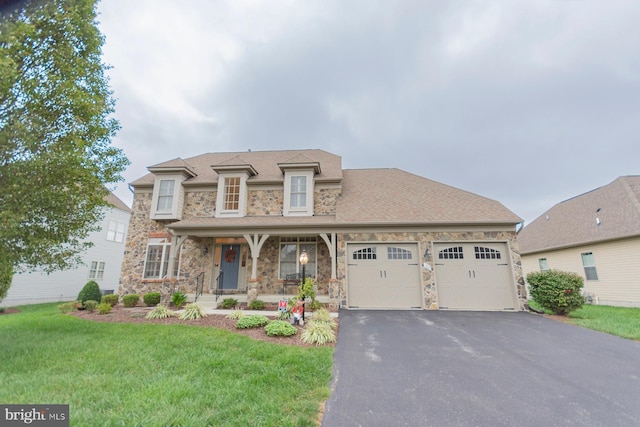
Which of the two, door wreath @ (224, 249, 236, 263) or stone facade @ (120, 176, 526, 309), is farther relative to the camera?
door wreath @ (224, 249, 236, 263)

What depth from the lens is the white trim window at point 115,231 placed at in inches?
677

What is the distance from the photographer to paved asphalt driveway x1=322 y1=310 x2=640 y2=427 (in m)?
2.77

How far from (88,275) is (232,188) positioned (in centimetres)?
1278

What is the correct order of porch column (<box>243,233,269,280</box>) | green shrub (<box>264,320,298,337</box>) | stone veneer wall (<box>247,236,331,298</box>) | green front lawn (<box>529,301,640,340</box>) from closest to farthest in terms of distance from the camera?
green shrub (<box>264,320,298,337</box>), green front lawn (<box>529,301,640,340</box>), porch column (<box>243,233,269,280</box>), stone veneer wall (<box>247,236,331,298</box>)

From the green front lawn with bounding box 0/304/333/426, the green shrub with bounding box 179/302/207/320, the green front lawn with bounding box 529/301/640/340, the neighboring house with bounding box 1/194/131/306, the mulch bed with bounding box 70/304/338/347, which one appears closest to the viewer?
the green front lawn with bounding box 0/304/333/426

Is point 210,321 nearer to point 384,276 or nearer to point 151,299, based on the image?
point 151,299

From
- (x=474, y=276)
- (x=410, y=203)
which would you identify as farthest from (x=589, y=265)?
(x=410, y=203)

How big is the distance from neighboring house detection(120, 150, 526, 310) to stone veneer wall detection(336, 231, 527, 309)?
0.04 meters

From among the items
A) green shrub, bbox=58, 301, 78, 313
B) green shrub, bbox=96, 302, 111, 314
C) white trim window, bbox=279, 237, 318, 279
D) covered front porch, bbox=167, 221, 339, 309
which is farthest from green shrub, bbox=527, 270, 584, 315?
green shrub, bbox=58, 301, 78, 313

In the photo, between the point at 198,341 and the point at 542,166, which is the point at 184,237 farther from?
the point at 542,166

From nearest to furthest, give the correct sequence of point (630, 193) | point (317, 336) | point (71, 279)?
point (317, 336) < point (630, 193) < point (71, 279)

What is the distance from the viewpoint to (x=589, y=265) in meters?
12.8

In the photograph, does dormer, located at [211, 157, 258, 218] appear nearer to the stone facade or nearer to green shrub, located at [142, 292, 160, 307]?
the stone facade

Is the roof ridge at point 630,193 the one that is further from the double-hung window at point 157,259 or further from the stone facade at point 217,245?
the double-hung window at point 157,259
